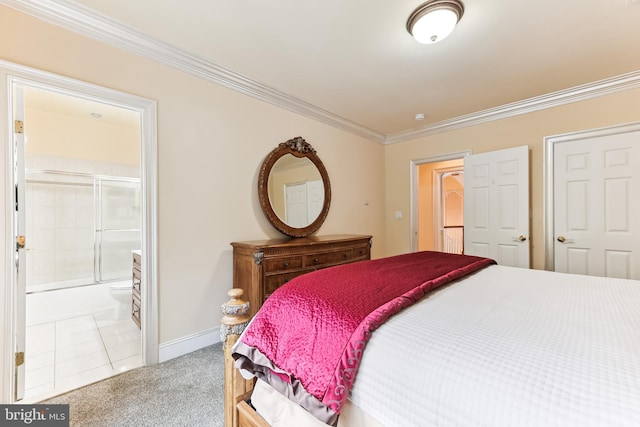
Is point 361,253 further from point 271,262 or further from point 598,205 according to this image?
point 598,205

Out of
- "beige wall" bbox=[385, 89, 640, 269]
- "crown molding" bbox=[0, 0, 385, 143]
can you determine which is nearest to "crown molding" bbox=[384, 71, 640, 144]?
"beige wall" bbox=[385, 89, 640, 269]

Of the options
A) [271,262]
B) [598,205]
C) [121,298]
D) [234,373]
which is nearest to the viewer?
[234,373]

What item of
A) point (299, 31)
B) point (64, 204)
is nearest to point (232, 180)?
point (299, 31)

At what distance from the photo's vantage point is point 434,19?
5.61 ft

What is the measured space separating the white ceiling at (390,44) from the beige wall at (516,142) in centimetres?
32

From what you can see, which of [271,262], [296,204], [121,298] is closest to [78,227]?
[121,298]

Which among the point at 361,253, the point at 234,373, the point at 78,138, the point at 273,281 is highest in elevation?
the point at 78,138

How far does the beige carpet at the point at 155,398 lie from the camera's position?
1.48 metres

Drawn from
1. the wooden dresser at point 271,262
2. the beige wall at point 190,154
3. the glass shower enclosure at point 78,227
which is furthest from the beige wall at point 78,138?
the wooden dresser at point 271,262

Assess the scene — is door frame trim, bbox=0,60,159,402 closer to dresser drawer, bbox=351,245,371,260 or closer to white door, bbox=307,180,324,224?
white door, bbox=307,180,324,224

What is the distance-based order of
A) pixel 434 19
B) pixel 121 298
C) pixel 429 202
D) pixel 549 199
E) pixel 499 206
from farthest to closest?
pixel 429 202 < pixel 121 298 < pixel 499 206 < pixel 549 199 < pixel 434 19

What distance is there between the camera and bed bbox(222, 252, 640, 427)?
62cm

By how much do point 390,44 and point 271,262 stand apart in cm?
202

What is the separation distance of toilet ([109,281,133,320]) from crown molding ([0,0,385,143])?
2839 mm
